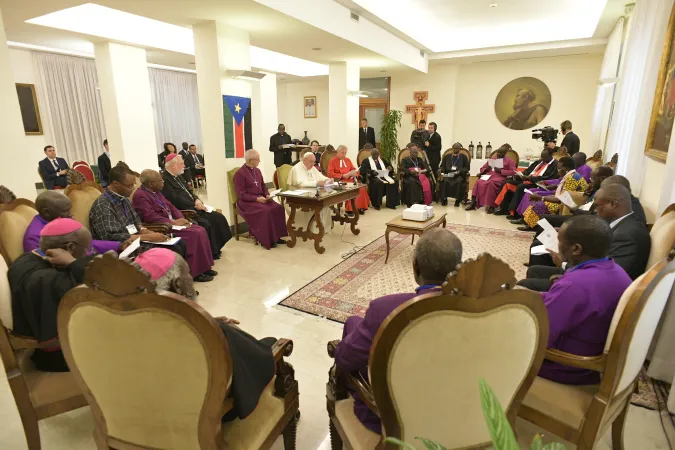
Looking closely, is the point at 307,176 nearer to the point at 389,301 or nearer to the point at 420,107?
the point at 389,301

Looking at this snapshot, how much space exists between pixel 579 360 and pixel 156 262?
5.81 ft

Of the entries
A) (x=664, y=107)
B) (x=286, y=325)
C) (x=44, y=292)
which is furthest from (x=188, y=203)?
(x=664, y=107)

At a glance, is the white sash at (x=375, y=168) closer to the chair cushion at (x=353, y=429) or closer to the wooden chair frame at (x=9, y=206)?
the wooden chair frame at (x=9, y=206)

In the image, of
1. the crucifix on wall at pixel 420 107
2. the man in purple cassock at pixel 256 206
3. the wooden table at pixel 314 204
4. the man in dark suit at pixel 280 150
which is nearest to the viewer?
the wooden table at pixel 314 204

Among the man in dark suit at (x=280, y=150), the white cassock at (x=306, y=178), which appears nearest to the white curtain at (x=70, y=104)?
the man in dark suit at (x=280, y=150)

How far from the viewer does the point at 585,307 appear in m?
1.64

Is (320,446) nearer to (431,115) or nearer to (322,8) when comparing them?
(322,8)

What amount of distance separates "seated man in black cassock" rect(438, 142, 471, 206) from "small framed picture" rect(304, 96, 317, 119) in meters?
6.60

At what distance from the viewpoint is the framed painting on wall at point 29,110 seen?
8.54m

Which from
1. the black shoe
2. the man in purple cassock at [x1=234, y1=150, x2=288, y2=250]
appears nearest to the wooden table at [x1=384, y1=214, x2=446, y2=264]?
the man in purple cassock at [x1=234, y1=150, x2=288, y2=250]

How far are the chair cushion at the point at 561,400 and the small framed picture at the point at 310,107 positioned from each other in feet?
41.6

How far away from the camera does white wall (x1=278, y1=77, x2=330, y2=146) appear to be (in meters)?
13.2

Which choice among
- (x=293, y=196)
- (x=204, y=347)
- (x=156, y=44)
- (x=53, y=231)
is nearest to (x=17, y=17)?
(x=156, y=44)

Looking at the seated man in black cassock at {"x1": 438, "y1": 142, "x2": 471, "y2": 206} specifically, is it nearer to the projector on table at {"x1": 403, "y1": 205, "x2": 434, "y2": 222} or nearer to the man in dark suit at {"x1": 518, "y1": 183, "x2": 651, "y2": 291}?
the projector on table at {"x1": 403, "y1": 205, "x2": 434, "y2": 222}
